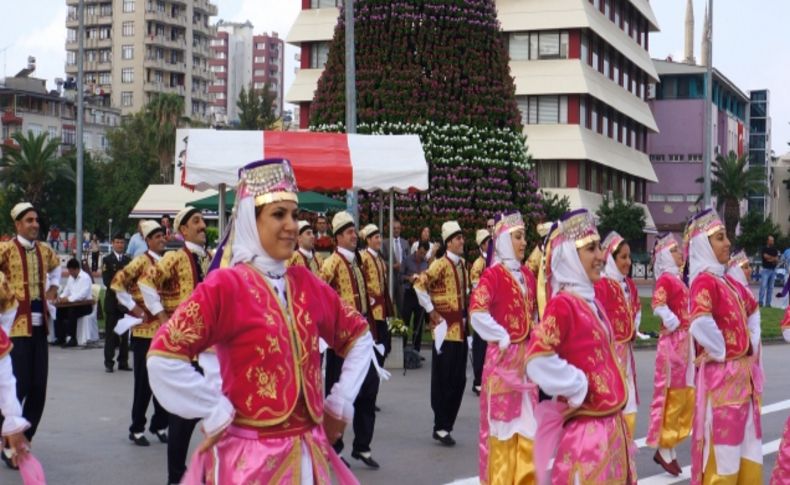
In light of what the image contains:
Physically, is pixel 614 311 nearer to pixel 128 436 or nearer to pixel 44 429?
pixel 128 436

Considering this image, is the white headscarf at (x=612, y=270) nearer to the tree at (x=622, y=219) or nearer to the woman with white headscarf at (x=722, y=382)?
the woman with white headscarf at (x=722, y=382)

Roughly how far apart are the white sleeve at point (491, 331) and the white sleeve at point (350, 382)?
3.75 meters

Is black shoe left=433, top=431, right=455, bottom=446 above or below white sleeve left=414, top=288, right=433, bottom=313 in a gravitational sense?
below

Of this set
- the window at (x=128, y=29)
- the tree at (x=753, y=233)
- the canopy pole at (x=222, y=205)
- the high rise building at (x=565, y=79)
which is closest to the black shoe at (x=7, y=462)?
the canopy pole at (x=222, y=205)

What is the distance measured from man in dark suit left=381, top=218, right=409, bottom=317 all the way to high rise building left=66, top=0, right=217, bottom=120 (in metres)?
94.4

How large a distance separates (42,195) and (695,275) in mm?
61215

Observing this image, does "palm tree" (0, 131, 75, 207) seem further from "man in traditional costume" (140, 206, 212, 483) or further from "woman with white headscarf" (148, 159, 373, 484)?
"woman with white headscarf" (148, 159, 373, 484)

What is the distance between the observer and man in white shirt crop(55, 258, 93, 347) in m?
19.5

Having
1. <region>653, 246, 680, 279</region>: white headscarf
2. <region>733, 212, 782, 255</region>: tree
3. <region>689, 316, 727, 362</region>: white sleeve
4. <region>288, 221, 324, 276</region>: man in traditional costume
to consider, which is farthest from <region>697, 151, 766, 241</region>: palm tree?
<region>689, 316, 727, 362</region>: white sleeve

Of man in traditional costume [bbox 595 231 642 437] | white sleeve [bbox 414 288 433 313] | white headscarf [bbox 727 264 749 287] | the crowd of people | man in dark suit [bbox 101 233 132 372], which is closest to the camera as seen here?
the crowd of people

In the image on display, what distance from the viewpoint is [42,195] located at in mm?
65312

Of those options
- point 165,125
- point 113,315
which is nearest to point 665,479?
point 113,315

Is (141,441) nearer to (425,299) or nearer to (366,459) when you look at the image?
(366,459)

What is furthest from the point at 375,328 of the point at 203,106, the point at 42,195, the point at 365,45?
the point at 203,106
